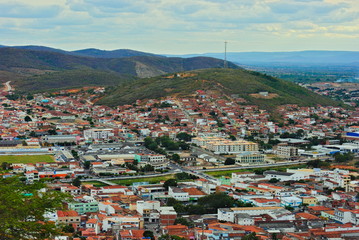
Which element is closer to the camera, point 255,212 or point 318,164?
point 255,212

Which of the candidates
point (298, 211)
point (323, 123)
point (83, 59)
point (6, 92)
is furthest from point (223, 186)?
point (83, 59)

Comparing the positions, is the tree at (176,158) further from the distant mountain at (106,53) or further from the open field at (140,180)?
the distant mountain at (106,53)

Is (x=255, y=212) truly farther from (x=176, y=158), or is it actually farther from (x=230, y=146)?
(x=230, y=146)

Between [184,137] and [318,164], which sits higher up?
[318,164]

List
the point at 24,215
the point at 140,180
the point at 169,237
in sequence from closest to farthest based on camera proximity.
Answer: the point at 24,215
the point at 169,237
the point at 140,180

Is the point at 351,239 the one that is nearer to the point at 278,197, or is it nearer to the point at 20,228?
the point at 278,197

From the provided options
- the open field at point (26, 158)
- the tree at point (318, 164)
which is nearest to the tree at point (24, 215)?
the open field at point (26, 158)

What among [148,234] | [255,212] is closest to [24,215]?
[148,234]
